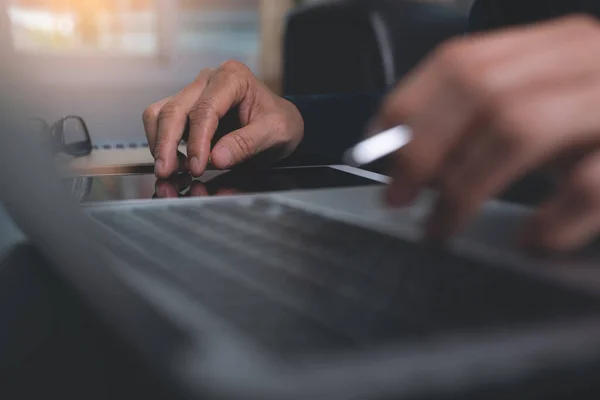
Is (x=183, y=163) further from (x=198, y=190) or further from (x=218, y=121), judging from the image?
(x=198, y=190)

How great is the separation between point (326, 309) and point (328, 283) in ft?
0.12

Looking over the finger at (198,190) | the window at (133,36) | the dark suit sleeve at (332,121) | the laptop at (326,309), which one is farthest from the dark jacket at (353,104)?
the window at (133,36)

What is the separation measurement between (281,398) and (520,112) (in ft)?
0.61

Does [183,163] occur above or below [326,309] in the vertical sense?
below

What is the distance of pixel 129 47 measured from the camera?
3.40 metres

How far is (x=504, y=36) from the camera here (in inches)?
13.9

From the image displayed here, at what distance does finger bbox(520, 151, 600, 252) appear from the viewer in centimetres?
30

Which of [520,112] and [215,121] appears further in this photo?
[215,121]

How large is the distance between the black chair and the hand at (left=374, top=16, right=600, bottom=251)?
155 centimetres

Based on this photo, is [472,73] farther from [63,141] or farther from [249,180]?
[63,141]

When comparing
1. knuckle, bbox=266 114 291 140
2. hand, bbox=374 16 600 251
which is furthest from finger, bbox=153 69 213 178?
hand, bbox=374 16 600 251

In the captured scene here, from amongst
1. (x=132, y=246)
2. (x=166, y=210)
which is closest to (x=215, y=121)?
(x=166, y=210)

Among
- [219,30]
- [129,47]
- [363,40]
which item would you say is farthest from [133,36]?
[363,40]

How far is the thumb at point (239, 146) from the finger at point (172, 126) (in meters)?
0.05
